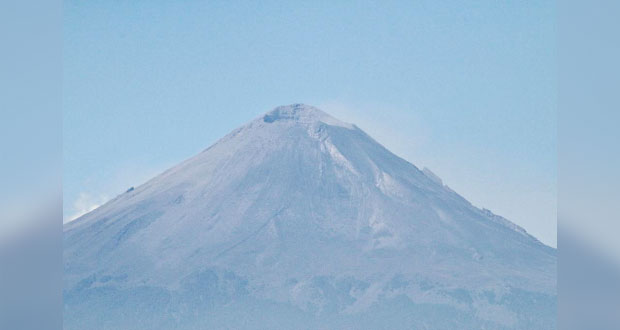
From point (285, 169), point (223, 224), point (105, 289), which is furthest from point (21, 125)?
point (285, 169)

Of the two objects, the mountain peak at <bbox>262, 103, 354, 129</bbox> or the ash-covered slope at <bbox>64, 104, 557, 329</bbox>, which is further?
the mountain peak at <bbox>262, 103, 354, 129</bbox>

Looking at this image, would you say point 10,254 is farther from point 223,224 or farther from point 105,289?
point 223,224

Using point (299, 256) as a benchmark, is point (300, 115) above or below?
above

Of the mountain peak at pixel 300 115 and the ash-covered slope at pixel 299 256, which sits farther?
the mountain peak at pixel 300 115

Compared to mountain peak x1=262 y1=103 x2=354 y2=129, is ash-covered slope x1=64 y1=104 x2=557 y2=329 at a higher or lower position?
lower

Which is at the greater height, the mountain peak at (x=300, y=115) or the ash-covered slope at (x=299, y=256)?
the mountain peak at (x=300, y=115)
